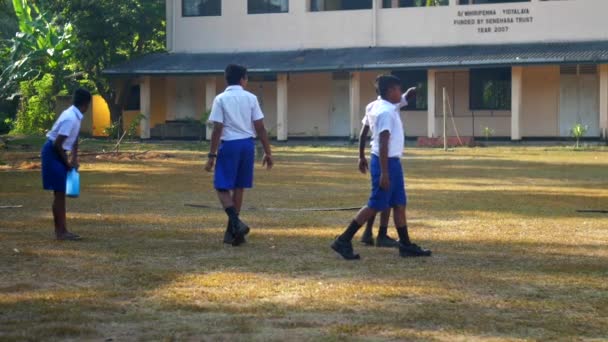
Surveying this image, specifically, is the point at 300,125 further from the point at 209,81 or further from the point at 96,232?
the point at 96,232

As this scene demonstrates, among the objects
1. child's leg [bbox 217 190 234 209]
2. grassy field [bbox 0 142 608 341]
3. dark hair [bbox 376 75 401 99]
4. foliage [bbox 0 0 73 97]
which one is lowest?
grassy field [bbox 0 142 608 341]

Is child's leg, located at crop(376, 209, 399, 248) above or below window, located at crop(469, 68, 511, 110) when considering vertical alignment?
below

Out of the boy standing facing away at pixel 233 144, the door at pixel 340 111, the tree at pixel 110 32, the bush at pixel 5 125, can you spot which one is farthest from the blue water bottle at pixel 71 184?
the door at pixel 340 111

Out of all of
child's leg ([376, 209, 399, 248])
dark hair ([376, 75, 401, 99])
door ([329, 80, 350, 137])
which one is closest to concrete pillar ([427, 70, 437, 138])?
door ([329, 80, 350, 137])

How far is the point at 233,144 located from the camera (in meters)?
11.6

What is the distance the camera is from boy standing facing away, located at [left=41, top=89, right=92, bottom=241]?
1185 centimetres

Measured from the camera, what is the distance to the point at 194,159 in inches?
1208

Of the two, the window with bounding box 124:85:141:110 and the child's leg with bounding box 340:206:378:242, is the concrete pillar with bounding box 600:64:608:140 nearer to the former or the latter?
the window with bounding box 124:85:141:110

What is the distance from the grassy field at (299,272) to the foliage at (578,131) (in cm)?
1778

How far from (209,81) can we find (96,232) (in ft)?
103

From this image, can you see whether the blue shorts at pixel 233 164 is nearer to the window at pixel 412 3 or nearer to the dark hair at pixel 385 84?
the dark hair at pixel 385 84

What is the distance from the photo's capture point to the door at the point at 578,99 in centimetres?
3916

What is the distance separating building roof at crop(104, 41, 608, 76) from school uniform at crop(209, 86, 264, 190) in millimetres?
26165

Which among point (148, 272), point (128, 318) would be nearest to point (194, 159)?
point (148, 272)
